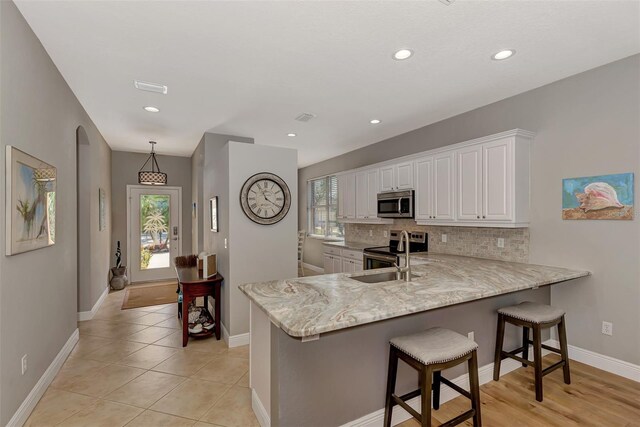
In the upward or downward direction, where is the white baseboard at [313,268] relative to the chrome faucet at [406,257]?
downward

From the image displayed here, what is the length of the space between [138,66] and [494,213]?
3688 millimetres

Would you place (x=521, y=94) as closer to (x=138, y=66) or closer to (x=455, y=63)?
(x=455, y=63)

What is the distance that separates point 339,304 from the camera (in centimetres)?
172

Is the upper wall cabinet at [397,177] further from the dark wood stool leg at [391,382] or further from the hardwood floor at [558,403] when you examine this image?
the dark wood stool leg at [391,382]

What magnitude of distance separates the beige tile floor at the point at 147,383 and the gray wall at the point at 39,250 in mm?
257

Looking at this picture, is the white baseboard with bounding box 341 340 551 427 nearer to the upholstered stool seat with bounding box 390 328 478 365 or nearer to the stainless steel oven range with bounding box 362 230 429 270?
the upholstered stool seat with bounding box 390 328 478 365

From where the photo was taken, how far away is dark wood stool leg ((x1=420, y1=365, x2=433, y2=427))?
66.1 inches

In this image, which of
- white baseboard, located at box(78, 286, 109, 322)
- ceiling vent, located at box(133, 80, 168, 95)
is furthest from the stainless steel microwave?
white baseboard, located at box(78, 286, 109, 322)

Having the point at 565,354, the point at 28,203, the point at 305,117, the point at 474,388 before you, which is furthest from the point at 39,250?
the point at 565,354

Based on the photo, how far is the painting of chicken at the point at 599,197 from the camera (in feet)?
8.45

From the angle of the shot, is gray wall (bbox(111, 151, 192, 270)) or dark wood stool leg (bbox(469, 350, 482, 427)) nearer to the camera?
dark wood stool leg (bbox(469, 350, 482, 427))

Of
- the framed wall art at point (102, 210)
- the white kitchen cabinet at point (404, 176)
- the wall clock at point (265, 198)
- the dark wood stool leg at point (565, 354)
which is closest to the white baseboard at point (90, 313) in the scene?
the framed wall art at point (102, 210)

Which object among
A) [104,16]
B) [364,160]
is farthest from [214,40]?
[364,160]

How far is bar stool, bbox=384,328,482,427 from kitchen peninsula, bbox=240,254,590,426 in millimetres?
104
